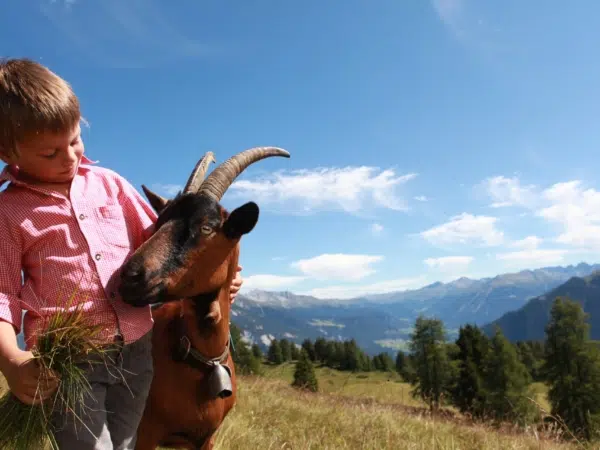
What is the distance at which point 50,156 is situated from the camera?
2.65 m

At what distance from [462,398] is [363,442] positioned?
5940 cm

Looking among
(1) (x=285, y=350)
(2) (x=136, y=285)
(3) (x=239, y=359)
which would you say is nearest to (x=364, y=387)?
(3) (x=239, y=359)

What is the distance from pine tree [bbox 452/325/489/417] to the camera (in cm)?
5810

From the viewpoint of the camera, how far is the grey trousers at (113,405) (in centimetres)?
257

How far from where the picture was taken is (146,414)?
3.60m

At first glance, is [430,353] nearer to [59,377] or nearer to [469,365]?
[469,365]

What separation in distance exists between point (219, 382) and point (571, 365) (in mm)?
45889

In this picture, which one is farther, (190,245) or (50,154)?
(190,245)

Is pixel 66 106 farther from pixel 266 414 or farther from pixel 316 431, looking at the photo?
pixel 266 414

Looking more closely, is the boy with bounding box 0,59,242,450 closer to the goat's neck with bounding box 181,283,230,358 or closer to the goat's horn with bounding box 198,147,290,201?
the goat's neck with bounding box 181,283,230,358

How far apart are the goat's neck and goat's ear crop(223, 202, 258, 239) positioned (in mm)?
489

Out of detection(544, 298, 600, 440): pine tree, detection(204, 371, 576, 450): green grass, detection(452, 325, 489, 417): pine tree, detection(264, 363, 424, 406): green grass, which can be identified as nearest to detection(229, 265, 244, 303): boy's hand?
detection(204, 371, 576, 450): green grass

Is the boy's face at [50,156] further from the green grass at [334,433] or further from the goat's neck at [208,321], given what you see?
the green grass at [334,433]

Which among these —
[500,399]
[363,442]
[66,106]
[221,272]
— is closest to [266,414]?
[363,442]
